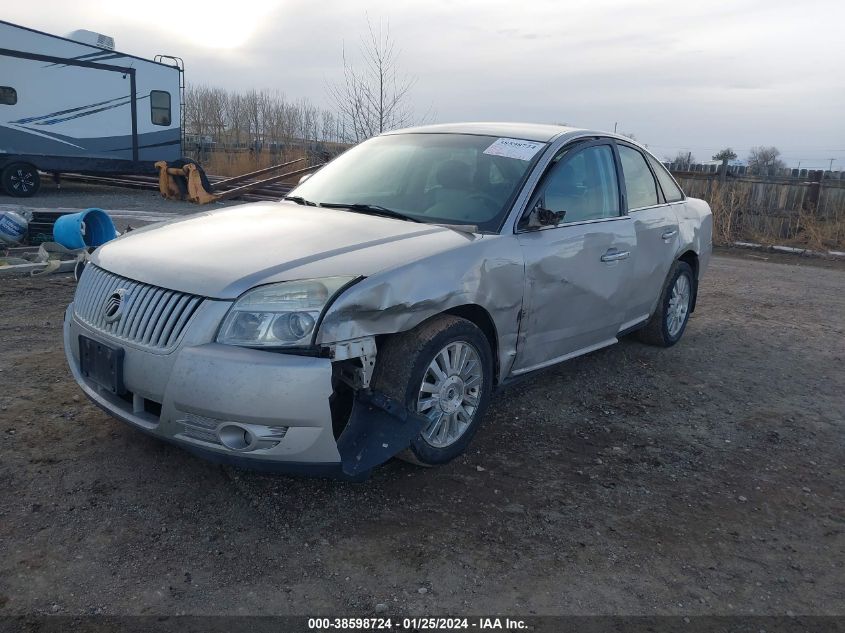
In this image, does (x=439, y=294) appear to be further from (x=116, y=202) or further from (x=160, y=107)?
(x=160, y=107)

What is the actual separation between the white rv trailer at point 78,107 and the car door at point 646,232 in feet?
45.7

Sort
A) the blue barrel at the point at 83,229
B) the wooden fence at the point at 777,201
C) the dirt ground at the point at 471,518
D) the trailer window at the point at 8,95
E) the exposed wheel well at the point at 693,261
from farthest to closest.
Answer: the trailer window at the point at 8,95 < the wooden fence at the point at 777,201 < the blue barrel at the point at 83,229 < the exposed wheel well at the point at 693,261 < the dirt ground at the point at 471,518

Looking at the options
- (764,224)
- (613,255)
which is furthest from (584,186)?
(764,224)

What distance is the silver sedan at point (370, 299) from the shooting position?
110 inches

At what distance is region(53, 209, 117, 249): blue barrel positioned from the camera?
24.6ft

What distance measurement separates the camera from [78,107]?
50.5 feet

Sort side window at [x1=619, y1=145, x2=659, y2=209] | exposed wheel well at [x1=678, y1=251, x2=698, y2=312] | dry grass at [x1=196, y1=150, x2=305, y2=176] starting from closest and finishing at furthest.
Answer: side window at [x1=619, y1=145, x2=659, y2=209]
exposed wheel well at [x1=678, y1=251, x2=698, y2=312]
dry grass at [x1=196, y1=150, x2=305, y2=176]

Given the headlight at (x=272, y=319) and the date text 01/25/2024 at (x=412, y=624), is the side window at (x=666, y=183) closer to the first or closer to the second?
the headlight at (x=272, y=319)

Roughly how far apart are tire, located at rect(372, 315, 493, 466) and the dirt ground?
0.17 m

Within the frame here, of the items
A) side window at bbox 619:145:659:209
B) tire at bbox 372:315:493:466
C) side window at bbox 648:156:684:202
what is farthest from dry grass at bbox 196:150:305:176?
tire at bbox 372:315:493:466

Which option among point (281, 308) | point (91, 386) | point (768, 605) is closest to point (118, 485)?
point (91, 386)

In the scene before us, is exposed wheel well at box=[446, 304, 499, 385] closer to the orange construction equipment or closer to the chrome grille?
the chrome grille

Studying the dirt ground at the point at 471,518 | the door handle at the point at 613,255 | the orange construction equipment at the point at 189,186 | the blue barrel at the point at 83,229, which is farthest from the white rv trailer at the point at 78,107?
the door handle at the point at 613,255

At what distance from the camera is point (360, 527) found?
2928 mm
